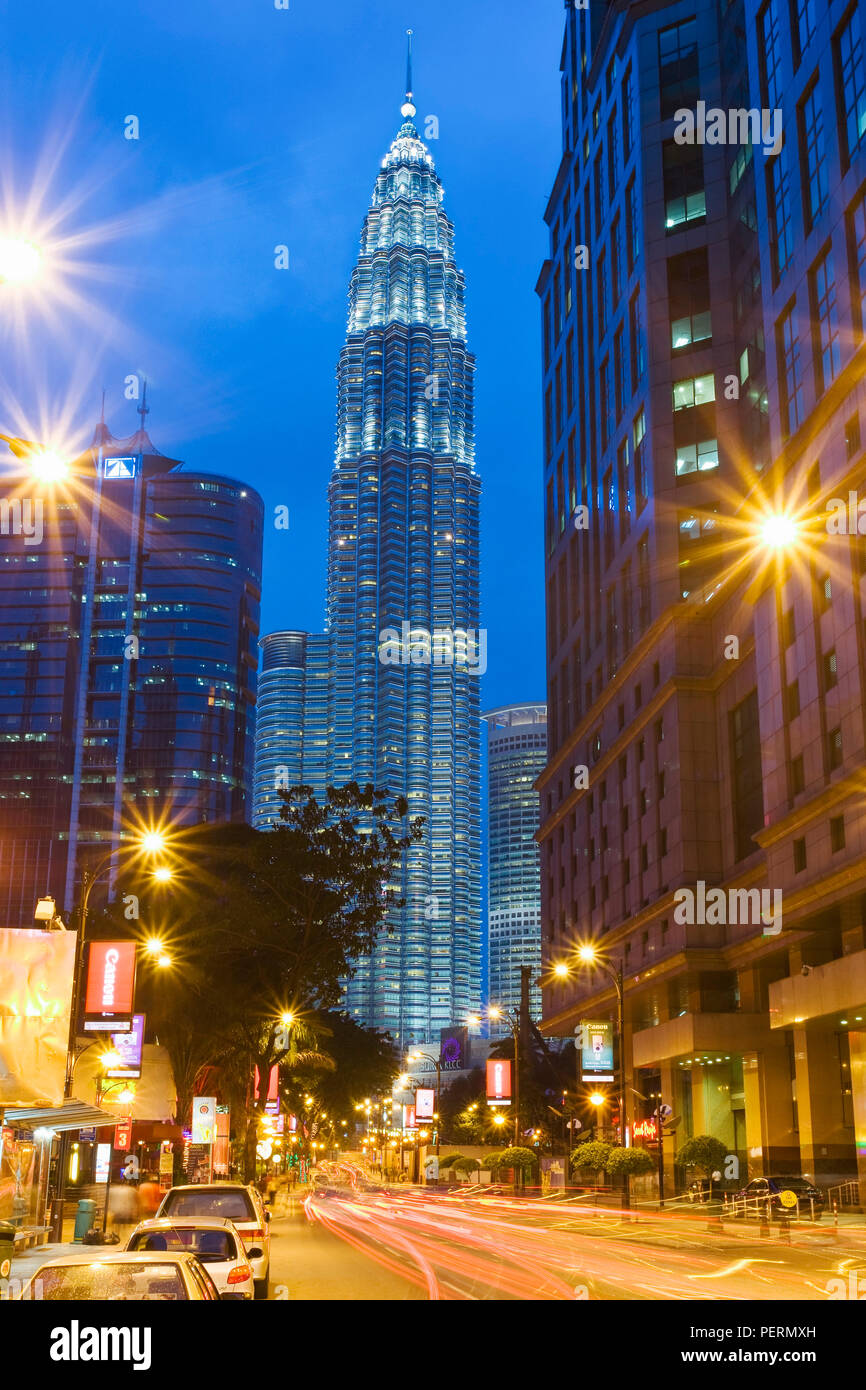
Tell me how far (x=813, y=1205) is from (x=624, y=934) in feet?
110

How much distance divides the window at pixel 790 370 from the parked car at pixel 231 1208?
40.2 meters

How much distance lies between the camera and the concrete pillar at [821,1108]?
52.4 metres

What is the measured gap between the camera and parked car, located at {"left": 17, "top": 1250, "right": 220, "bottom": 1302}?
9141 millimetres

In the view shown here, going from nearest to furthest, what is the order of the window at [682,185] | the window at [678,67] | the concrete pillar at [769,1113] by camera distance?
the concrete pillar at [769,1113]
the window at [682,185]
the window at [678,67]

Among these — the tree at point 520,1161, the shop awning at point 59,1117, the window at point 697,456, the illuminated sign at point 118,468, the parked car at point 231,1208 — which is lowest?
the tree at point 520,1161

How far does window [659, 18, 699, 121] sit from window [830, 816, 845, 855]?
47023 mm

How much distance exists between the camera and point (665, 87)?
77688 millimetres

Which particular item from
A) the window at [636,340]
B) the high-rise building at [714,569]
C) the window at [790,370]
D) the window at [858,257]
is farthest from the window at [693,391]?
the window at [858,257]

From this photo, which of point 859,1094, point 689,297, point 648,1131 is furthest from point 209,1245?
point 689,297

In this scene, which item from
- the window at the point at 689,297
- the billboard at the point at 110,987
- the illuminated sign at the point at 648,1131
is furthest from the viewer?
the window at the point at 689,297

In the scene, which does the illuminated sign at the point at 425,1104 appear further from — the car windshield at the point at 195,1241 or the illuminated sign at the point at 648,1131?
the car windshield at the point at 195,1241

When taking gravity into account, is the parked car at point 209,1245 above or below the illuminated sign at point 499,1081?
below

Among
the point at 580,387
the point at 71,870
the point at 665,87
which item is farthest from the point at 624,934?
the point at 71,870
